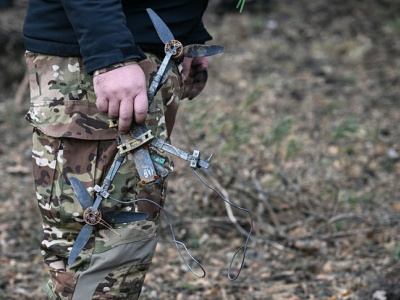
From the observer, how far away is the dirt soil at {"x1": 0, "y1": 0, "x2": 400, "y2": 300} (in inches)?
146

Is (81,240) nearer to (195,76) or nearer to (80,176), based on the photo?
(80,176)

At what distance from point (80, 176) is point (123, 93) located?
350mm

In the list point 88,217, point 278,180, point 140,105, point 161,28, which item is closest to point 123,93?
point 140,105

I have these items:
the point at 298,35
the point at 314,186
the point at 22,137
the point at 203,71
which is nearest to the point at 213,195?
the point at 314,186

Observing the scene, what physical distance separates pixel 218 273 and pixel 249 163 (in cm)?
139

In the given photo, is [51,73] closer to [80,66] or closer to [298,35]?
[80,66]

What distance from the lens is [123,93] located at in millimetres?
2031

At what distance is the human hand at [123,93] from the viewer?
202 centimetres

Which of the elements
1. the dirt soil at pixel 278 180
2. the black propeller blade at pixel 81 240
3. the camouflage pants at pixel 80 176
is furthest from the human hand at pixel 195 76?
the dirt soil at pixel 278 180

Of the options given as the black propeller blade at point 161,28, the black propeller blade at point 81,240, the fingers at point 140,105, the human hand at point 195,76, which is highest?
the black propeller blade at point 161,28

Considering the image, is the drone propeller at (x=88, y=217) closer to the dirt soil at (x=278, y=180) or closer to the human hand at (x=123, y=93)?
the human hand at (x=123, y=93)

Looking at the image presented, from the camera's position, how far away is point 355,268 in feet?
12.3

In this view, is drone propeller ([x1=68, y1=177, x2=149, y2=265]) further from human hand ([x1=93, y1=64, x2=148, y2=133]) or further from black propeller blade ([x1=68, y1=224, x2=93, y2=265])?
human hand ([x1=93, y1=64, x2=148, y2=133])

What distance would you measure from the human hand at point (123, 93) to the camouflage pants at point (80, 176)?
124 mm
